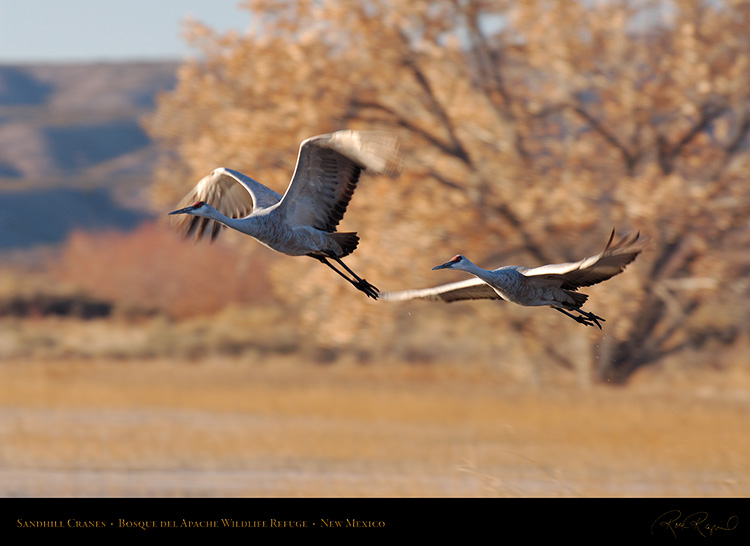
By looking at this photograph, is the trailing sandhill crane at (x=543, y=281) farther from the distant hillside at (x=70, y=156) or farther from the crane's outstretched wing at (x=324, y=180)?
the distant hillside at (x=70, y=156)

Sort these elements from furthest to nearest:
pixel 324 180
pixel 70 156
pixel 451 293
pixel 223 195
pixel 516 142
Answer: pixel 70 156
pixel 516 142
pixel 223 195
pixel 324 180
pixel 451 293

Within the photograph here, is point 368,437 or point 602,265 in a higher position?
point 602,265

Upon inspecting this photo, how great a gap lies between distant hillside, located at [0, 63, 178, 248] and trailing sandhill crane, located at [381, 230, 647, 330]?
129 metres

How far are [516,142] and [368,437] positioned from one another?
7.62m

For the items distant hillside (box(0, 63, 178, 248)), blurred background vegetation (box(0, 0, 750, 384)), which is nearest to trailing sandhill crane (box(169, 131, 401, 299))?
blurred background vegetation (box(0, 0, 750, 384))

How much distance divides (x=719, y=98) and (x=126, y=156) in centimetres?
14298

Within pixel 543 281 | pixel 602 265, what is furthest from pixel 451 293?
pixel 602 265

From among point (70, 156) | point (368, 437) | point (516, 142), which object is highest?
point (516, 142)

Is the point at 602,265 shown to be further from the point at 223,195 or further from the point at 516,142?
the point at 516,142

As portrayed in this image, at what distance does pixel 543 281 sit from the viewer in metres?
6.23

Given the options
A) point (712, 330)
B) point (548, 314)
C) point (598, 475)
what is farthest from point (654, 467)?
point (712, 330)
